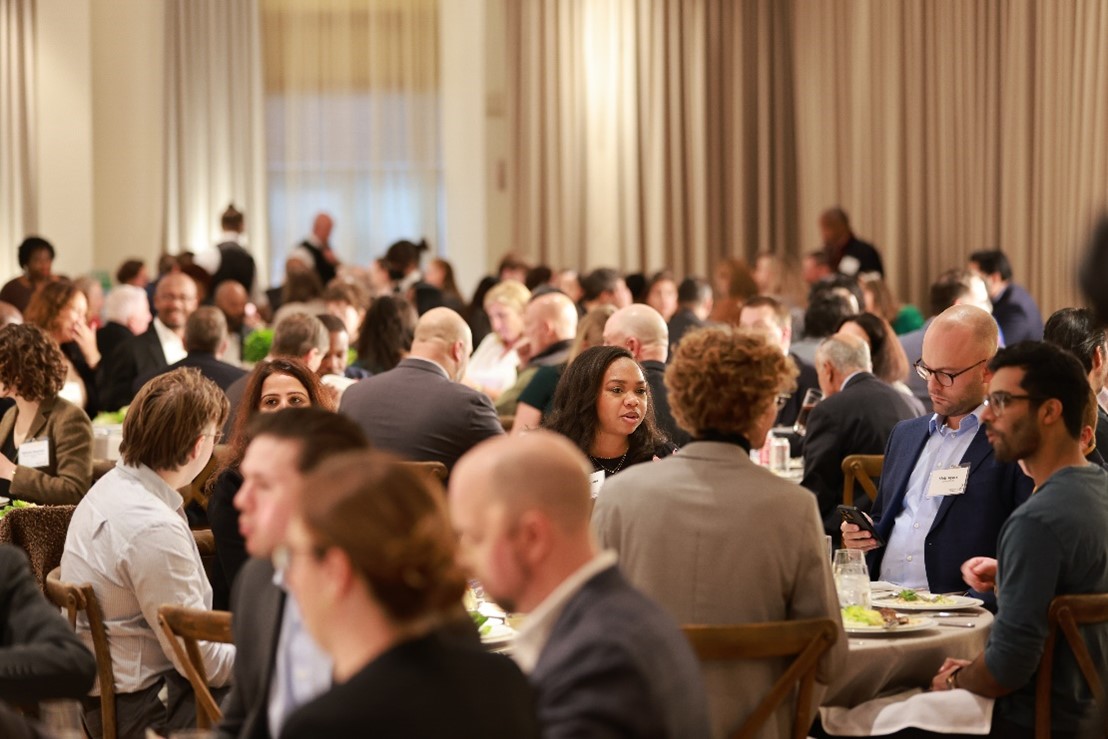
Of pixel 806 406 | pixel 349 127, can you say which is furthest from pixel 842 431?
pixel 349 127

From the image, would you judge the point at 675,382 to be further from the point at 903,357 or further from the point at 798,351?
the point at 798,351

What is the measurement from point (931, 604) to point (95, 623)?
199cm

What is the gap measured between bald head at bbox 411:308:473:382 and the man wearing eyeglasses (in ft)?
6.18

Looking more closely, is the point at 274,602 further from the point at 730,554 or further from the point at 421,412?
the point at 421,412

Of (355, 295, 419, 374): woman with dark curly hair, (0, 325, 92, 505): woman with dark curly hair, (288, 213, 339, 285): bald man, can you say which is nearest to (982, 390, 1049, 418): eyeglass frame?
(0, 325, 92, 505): woman with dark curly hair

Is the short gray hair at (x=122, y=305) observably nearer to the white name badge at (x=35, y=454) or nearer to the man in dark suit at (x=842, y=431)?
the white name badge at (x=35, y=454)

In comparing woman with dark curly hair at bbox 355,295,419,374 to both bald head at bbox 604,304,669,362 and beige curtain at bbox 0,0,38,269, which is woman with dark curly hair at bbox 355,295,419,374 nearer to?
bald head at bbox 604,304,669,362

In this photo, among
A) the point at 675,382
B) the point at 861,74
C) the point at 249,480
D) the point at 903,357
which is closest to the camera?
the point at 249,480

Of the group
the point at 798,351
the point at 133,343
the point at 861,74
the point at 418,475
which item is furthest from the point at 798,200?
the point at 418,475

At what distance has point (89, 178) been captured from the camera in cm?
1518

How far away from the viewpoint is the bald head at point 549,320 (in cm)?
716

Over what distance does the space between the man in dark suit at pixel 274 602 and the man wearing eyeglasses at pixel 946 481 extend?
2052mm

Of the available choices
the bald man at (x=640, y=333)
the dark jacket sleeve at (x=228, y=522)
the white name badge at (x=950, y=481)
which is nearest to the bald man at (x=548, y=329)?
the bald man at (x=640, y=333)

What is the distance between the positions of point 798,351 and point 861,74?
18.1 feet
